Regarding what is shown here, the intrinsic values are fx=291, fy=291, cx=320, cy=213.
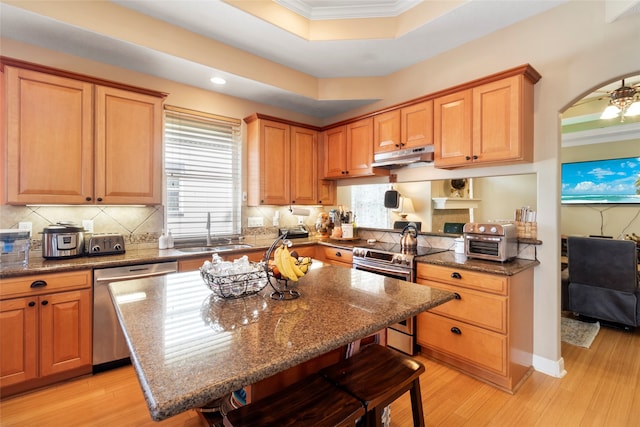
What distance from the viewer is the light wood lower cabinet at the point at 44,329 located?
2039mm

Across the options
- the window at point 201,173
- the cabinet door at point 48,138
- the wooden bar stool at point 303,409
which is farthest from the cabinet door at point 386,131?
the cabinet door at point 48,138

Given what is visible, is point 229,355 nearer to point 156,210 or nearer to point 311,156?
point 156,210

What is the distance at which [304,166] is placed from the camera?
13.1ft

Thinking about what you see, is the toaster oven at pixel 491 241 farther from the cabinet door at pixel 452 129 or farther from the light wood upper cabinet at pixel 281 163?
the light wood upper cabinet at pixel 281 163

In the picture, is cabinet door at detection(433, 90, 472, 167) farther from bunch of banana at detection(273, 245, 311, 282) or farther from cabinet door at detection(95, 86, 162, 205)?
cabinet door at detection(95, 86, 162, 205)

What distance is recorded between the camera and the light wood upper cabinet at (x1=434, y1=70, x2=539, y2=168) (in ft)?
7.75

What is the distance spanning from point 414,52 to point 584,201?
14.9ft

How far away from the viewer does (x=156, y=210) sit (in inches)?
123

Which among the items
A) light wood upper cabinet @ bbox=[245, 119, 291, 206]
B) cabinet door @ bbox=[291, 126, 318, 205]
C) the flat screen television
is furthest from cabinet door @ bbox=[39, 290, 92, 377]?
the flat screen television

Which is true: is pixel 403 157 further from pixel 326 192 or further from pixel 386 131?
pixel 326 192

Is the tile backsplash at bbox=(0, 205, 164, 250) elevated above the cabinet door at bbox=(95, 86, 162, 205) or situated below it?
below

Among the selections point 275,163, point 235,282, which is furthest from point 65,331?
point 275,163

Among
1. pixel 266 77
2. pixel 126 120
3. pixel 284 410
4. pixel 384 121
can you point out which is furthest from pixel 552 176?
pixel 126 120

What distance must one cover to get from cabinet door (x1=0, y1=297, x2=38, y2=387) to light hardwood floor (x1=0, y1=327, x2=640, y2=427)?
195 millimetres
